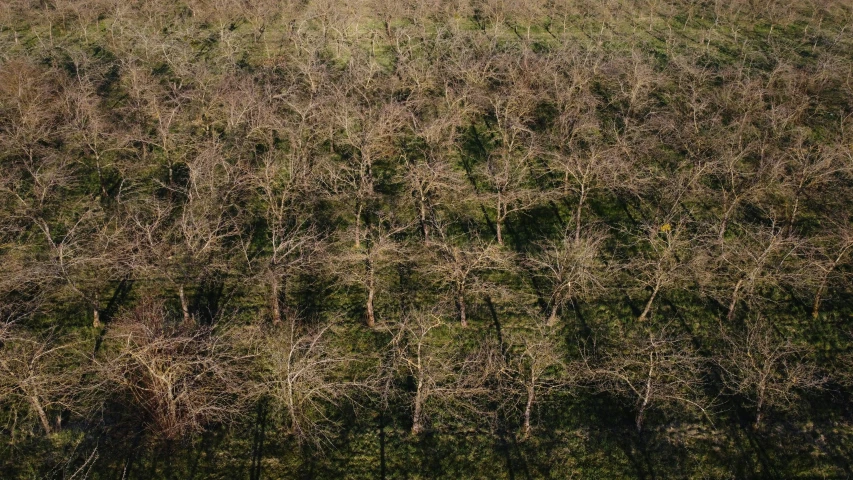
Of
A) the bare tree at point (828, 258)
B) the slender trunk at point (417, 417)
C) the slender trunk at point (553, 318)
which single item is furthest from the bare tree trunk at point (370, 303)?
the bare tree at point (828, 258)

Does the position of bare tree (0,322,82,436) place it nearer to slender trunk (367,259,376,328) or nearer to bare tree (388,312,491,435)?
slender trunk (367,259,376,328)

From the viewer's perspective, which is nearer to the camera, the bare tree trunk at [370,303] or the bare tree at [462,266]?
the bare tree at [462,266]

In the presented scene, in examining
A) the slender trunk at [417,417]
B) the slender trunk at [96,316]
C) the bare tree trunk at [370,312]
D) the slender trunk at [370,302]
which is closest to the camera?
the slender trunk at [417,417]

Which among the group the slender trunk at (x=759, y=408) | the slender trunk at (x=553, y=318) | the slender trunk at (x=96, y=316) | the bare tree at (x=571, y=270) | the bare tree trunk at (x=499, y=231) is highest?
the bare tree trunk at (x=499, y=231)

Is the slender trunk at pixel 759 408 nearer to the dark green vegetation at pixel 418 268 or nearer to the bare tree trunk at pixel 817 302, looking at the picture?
the dark green vegetation at pixel 418 268

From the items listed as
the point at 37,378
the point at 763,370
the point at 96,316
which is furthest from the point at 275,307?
the point at 763,370

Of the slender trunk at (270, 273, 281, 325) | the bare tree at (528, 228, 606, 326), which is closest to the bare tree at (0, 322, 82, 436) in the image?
the slender trunk at (270, 273, 281, 325)

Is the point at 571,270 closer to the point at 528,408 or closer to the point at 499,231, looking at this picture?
the point at 528,408

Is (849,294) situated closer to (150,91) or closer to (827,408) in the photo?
(827,408)

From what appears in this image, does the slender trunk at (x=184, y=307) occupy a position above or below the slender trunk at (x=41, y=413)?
above
